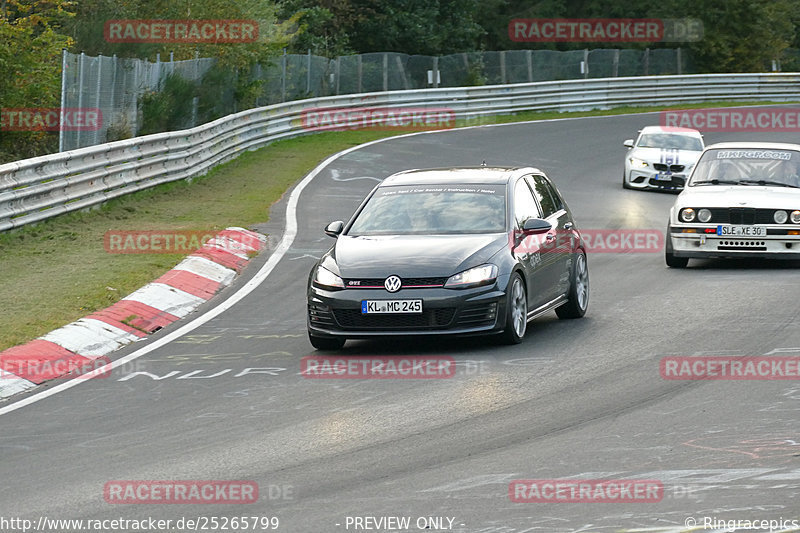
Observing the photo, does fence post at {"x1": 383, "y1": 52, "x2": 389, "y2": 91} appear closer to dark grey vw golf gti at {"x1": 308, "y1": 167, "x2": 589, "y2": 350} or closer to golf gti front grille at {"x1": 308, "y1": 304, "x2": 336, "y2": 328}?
dark grey vw golf gti at {"x1": 308, "y1": 167, "x2": 589, "y2": 350}

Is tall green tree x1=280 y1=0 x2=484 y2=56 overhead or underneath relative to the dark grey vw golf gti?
overhead

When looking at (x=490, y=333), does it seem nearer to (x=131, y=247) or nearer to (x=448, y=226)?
(x=448, y=226)

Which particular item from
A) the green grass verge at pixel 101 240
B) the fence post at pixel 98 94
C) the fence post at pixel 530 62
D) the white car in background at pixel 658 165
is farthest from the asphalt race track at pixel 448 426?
the fence post at pixel 530 62

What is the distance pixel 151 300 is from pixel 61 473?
6.28 m

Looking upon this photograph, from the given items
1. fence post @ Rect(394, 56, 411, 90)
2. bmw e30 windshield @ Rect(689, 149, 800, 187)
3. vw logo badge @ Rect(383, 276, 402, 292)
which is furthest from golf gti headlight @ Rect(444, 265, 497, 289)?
fence post @ Rect(394, 56, 411, 90)

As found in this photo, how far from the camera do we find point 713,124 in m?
43.7

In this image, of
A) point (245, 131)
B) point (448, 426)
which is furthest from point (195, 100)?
point (448, 426)

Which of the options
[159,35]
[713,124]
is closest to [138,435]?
[159,35]

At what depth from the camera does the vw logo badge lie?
1125 cm

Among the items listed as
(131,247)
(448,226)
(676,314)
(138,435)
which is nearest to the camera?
(138,435)

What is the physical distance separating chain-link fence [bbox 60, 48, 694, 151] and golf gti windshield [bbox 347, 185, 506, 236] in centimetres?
1025

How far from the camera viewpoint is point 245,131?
1275 inches

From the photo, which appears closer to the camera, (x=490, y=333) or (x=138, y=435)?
(x=138, y=435)

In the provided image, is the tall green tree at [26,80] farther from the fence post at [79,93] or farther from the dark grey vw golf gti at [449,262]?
the dark grey vw golf gti at [449,262]
